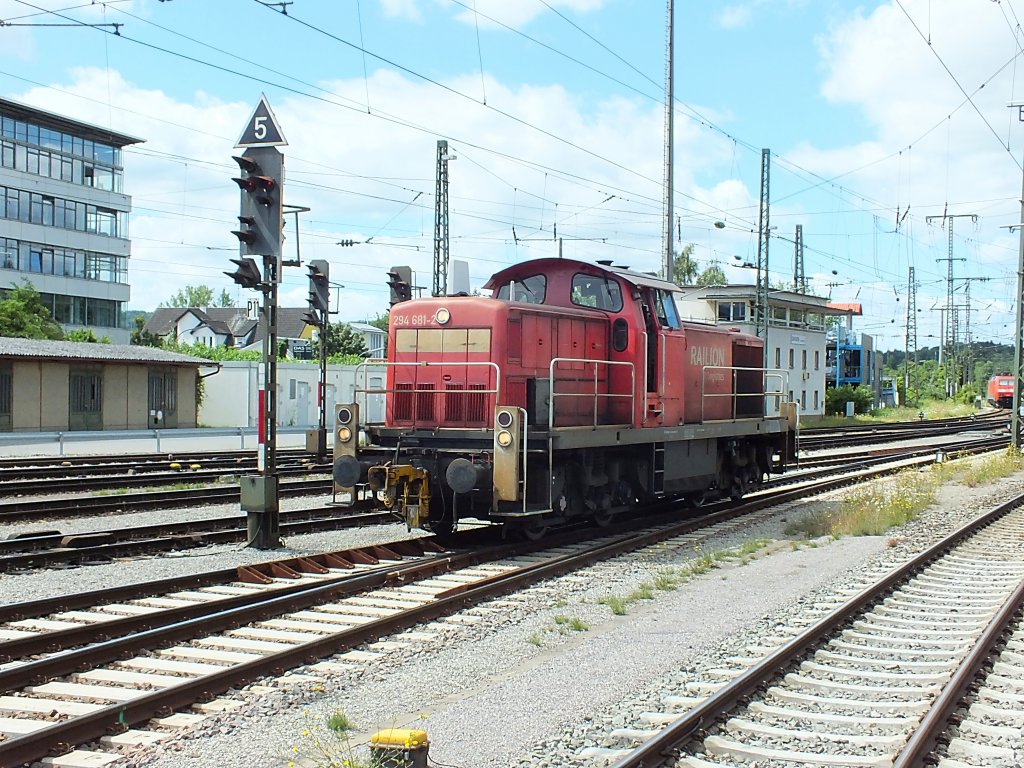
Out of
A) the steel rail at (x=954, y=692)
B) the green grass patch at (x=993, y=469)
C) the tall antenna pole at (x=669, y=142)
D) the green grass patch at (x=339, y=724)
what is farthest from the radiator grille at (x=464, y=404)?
the green grass patch at (x=993, y=469)

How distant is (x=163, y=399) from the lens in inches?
1481

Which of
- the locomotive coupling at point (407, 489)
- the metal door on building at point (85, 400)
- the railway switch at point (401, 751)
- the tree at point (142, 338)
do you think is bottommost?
the railway switch at point (401, 751)

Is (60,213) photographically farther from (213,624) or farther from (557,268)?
(213,624)

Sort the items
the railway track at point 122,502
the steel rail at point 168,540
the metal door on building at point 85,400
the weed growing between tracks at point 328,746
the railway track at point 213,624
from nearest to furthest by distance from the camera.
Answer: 1. the weed growing between tracks at point 328,746
2. the railway track at point 213,624
3. the steel rail at point 168,540
4. the railway track at point 122,502
5. the metal door on building at point 85,400

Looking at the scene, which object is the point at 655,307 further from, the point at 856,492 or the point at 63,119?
the point at 63,119

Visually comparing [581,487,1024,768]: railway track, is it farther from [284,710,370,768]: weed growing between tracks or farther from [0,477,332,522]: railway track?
[0,477,332,522]: railway track

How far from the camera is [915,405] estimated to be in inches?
3041

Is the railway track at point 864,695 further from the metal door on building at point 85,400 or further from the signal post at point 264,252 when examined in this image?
the metal door on building at point 85,400

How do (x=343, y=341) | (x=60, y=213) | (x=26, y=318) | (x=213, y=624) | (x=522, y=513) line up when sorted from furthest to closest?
(x=343, y=341)
(x=60, y=213)
(x=26, y=318)
(x=522, y=513)
(x=213, y=624)

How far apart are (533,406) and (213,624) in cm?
496

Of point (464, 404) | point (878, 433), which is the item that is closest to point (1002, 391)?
point (878, 433)

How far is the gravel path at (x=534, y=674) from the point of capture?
508 centimetres

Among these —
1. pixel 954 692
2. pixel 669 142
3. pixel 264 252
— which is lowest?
pixel 954 692

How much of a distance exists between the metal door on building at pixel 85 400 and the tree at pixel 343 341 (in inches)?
1440
